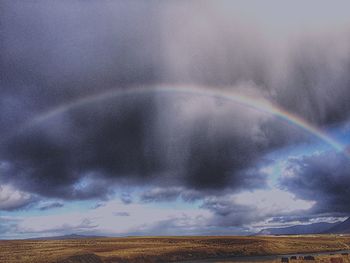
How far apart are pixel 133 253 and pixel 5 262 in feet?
122

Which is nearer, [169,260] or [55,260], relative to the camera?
[55,260]

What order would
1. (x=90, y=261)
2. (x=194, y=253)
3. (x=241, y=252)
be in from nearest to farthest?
1. (x=90, y=261)
2. (x=194, y=253)
3. (x=241, y=252)

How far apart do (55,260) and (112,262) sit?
1581 cm

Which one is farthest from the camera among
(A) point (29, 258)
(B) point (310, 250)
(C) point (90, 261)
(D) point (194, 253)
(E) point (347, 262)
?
(B) point (310, 250)

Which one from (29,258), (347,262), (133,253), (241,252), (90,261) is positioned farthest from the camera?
(241,252)

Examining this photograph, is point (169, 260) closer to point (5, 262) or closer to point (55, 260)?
point (55, 260)

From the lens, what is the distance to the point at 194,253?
130 metres

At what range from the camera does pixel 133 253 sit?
114 m

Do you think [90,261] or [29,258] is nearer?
[90,261]

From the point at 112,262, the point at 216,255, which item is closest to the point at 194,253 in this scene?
the point at 216,255

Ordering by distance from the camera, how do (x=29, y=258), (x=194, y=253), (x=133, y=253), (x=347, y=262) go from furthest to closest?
(x=194, y=253) → (x=133, y=253) → (x=29, y=258) → (x=347, y=262)

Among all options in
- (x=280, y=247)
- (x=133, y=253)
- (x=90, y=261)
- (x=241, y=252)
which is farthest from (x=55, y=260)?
(x=280, y=247)

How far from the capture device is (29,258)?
100m

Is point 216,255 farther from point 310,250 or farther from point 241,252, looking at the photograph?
point 310,250
